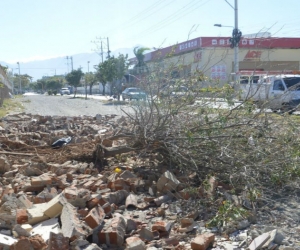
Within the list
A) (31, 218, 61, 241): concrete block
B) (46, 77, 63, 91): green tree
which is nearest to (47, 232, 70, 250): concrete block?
(31, 218, 61, 241): concrete block

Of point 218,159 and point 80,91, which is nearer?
point 218,159

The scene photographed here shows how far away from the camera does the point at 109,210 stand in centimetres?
470

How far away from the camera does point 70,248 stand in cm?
363

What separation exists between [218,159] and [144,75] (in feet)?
6.62

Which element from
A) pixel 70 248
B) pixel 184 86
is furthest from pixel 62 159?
pixel 70 248

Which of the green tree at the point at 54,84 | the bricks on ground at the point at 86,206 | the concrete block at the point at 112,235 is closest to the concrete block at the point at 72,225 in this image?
the bricks on ground at the point at 86,206

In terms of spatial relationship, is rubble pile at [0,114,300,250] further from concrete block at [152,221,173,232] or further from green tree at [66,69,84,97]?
green tree at [66,69,84,97]

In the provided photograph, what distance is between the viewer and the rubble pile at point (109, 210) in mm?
3844

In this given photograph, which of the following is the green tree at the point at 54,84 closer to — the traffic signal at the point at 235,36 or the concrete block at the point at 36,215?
the traffic signal at the point at 235,36

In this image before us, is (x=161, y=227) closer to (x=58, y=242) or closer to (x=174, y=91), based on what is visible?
(x=58, y=242)

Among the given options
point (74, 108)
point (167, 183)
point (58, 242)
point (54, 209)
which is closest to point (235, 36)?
point (167, 183)

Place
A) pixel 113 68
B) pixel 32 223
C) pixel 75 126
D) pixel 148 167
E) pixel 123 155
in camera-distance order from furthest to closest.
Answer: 1. pixel 113 68
2. pixel 75 126
3. pixel 123 155
4. pixel 148 167
5. pixel 32 223

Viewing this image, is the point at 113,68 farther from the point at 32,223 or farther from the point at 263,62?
the point at 32,223

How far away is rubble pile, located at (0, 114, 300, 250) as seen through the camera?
3.84 metres
